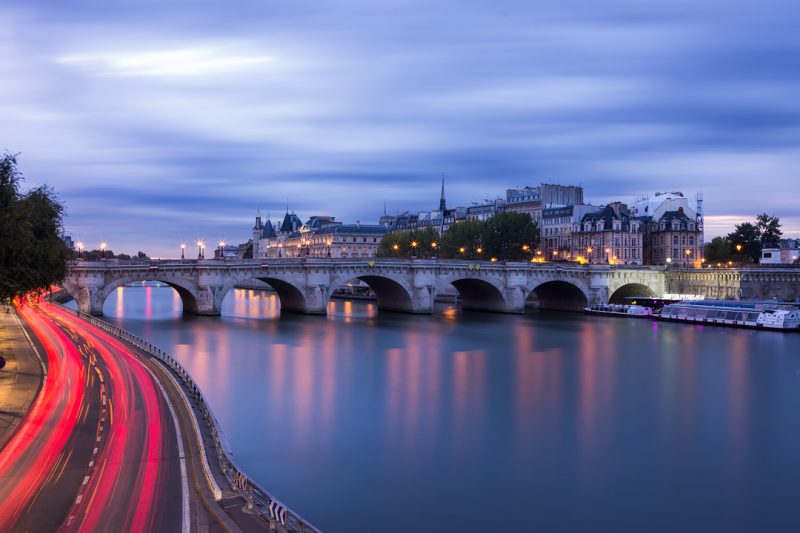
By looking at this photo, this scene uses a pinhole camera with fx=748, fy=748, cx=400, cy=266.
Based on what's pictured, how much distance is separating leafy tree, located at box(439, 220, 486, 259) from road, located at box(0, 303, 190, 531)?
8916 centimetres

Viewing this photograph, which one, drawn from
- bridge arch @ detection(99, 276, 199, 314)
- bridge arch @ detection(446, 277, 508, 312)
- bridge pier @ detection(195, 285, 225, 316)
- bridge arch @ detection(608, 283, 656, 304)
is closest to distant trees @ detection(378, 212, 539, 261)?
bridge arch @ detection(446, 277, 508, 312)

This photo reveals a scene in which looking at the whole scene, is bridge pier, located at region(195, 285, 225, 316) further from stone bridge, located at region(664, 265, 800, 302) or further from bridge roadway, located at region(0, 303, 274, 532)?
stone bridge, located at region(664, 265, 800, 302)

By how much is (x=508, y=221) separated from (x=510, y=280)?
1246 inches

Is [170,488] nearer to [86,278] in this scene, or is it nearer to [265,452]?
[265,452]

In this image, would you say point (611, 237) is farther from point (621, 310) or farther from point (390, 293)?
point (390, 293)

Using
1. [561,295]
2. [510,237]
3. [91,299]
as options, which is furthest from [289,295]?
[510,237]

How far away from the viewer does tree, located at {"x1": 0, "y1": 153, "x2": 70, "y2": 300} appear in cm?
3034

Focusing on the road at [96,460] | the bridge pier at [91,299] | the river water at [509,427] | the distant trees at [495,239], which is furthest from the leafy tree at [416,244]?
the road at [96,460]

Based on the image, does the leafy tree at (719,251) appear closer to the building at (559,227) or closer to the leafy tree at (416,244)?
the building at (559,227)

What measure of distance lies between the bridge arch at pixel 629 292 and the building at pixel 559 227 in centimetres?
3302

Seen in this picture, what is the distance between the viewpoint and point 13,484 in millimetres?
18250

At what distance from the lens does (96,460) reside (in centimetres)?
2011

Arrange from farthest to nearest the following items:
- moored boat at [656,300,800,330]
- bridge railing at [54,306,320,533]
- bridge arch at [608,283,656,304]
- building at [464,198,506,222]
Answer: building at [464,198,506,222]
bridge arch at [608,283,656,304]
moored boat at [656,300,800,330]
bridge railing at [54,306,320,533]

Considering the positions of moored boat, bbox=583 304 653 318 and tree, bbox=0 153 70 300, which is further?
moored boat, bbox=583 304 653 318
